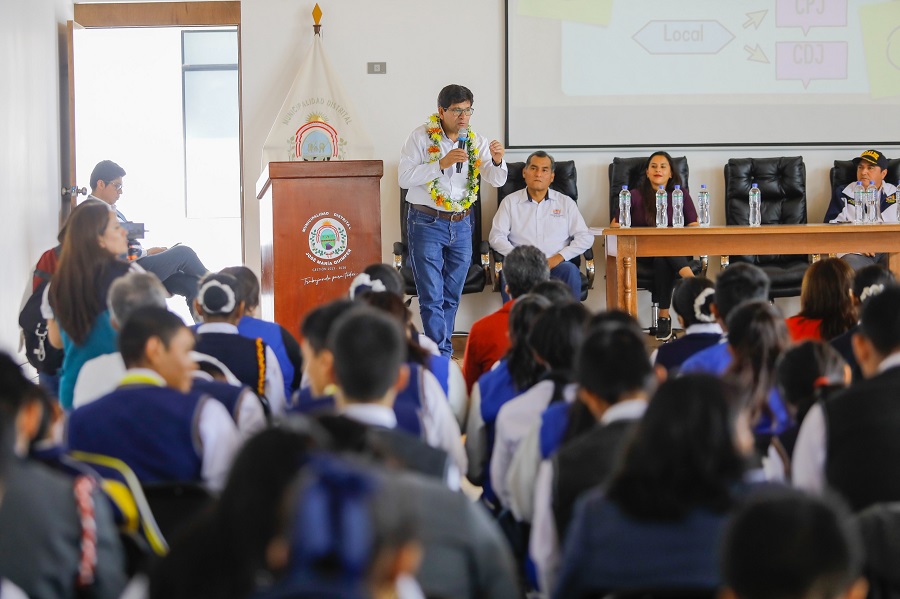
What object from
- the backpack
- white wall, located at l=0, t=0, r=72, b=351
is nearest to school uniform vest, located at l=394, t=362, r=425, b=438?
the backpack

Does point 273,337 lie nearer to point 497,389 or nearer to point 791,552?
point 497,389

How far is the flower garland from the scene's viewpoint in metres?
5.54

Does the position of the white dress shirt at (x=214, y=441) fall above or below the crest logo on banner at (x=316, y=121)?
below

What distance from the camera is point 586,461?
175 cm

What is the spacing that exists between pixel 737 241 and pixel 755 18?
1.94m

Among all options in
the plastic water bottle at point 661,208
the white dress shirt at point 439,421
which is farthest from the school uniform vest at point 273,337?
the plastic water bottle at point 661,208

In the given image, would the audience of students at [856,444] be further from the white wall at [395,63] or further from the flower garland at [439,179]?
the white wall at [395,63]

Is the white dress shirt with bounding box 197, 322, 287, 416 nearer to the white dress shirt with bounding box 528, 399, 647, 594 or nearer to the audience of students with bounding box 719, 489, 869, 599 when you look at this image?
the white dress shirt with bounding box 528, 399, 647, 594

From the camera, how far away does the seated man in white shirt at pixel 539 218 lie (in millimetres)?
6480

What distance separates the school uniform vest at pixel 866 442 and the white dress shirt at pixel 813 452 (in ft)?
0.07

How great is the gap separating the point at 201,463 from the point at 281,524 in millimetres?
1046

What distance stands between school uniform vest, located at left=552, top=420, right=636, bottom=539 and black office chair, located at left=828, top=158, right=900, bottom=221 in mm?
5529

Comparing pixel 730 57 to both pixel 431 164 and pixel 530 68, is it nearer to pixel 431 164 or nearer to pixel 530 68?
pixel 530 68

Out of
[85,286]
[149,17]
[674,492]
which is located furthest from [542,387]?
Answer: [149,17]
